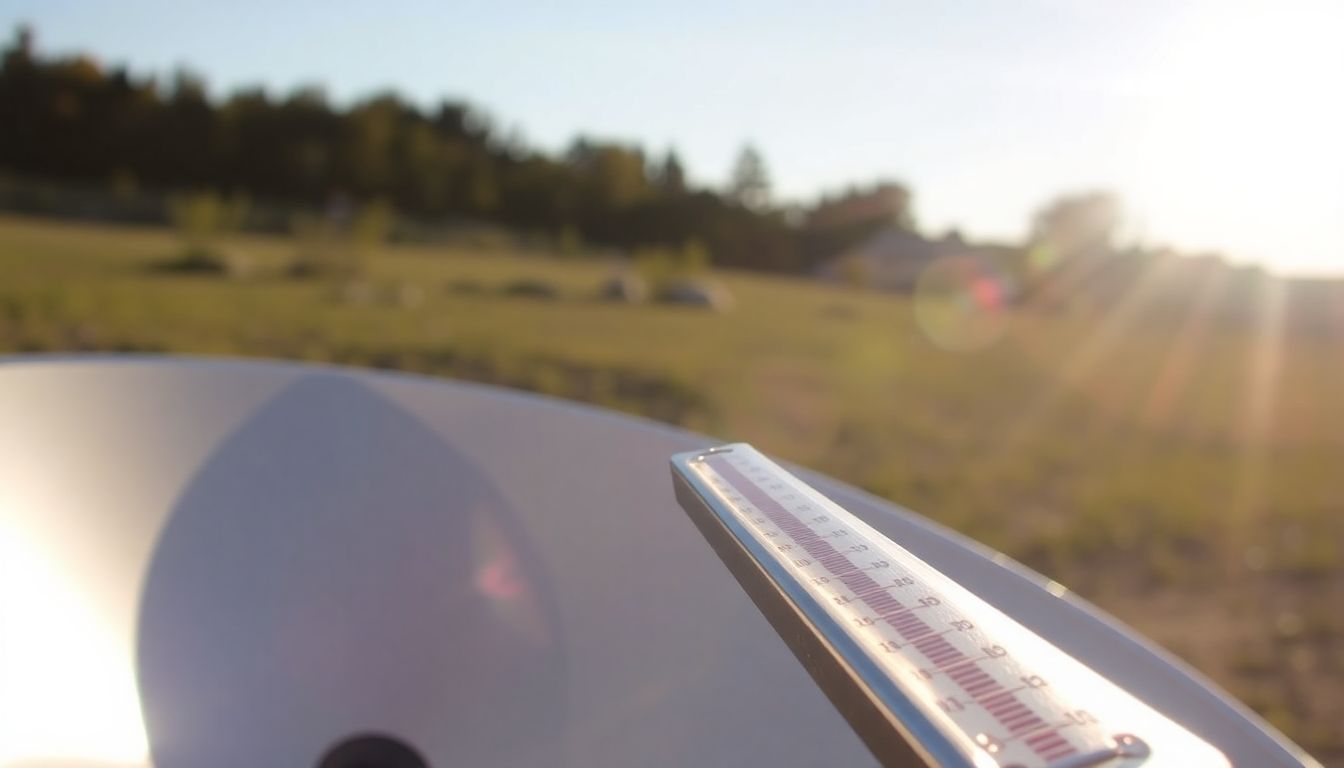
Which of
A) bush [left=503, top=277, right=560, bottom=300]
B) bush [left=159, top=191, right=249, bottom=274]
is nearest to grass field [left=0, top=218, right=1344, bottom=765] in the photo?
bush [left=503, top=277, right=560, bottom=300]

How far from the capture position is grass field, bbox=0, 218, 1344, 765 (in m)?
3.92

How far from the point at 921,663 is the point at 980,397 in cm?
780

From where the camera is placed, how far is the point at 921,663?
55cm

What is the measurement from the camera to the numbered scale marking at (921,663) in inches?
19.1

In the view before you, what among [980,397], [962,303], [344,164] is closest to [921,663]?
[980,397]

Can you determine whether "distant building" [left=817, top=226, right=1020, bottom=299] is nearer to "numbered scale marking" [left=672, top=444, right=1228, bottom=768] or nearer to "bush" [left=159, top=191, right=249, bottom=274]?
"bush" [left=159, top=191, right=249, bottom=274]

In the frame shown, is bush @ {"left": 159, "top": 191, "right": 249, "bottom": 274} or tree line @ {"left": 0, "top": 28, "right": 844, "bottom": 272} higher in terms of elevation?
tree line @ {"left": 0, "top": 28, "right": 844, "bottom": 272}

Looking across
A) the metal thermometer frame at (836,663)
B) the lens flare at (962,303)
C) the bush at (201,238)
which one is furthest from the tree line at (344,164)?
the metal thermometer frame at (836,663)

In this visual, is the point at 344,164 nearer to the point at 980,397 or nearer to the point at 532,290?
the point at 532,290

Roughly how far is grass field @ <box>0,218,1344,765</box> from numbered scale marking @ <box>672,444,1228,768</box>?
2.94 m

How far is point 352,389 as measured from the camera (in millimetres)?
1342

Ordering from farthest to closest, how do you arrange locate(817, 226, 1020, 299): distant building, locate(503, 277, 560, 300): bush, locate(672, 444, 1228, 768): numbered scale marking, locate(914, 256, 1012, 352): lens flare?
locate(817, 226, 1020, 299): distant building < locate(914, 256, 1012, 352): lens flare < locate(503, 277, 560, 300): bush < locate(672, 444, 1228, 768): numbered scale marking

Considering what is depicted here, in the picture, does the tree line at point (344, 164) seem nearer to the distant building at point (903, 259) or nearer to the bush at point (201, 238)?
the distant building at point (903, 259)

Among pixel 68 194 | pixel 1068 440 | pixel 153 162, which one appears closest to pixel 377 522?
pixel 1068 440
